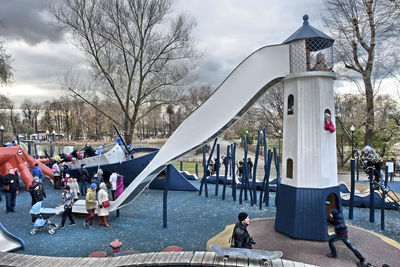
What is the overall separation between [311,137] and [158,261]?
4.83 meters

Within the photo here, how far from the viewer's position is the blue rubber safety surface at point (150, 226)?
764 cm

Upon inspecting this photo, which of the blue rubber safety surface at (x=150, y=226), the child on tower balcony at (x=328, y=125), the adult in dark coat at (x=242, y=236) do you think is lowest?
the blue rubber safety surface at (x=150, y=226)

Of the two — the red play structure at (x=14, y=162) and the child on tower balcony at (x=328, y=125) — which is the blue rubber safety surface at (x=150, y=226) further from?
Result: the child on tower balcony at (x=328, y=125)

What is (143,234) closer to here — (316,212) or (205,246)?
(205,246)

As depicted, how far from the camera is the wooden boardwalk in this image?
4.64 meters

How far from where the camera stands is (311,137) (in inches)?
277

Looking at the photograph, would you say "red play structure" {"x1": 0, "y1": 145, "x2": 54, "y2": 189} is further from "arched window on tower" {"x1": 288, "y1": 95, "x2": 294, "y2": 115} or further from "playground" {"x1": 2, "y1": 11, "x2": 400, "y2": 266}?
"arched window on tower" {"x1": 288, "y1": 95, "x2": 294, "y2": 115}

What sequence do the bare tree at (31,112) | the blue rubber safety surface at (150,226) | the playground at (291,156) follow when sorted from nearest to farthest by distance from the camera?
1. the playground at (291,156)
2. the blue rubber safety surface at (150,226)
3. the bare tree at (31,112)

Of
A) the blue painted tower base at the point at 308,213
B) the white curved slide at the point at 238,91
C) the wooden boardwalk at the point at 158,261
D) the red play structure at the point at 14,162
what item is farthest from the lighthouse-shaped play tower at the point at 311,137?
the red play structure at the point at 14,162

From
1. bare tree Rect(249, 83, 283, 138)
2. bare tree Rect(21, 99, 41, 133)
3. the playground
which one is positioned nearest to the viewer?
the playground

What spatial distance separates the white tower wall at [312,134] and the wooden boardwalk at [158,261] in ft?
9.61

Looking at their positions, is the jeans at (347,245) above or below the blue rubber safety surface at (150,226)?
above

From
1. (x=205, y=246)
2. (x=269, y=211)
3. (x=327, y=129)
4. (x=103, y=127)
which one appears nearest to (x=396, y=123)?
(x=269, y=211)

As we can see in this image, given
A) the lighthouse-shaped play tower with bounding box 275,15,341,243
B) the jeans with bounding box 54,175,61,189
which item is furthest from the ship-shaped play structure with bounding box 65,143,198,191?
the lighthouse-shaped play tower with bounding box 275,15,341,243
